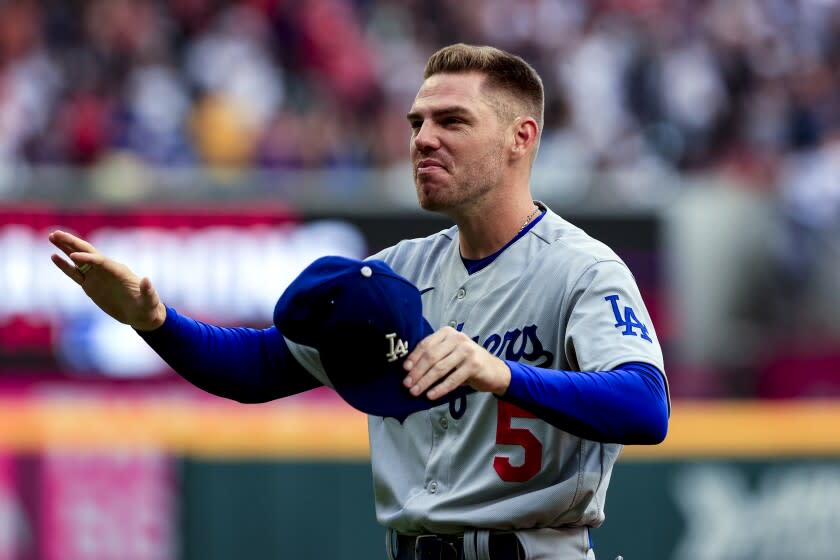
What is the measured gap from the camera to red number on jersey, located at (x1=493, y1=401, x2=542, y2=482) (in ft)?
10.8

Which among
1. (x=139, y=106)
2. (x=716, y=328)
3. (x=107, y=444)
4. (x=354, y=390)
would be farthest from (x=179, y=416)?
(x=354, y=390)

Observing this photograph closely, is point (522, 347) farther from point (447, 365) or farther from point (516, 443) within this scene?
point (447, 365)

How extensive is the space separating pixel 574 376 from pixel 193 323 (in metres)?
1.10

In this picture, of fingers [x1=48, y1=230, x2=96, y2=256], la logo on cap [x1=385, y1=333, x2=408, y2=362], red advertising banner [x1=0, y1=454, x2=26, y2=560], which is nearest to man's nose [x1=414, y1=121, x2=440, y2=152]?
la logo on cap [x1=385, y1=333, x2=408, y2=362]

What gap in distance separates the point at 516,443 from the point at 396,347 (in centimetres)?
48

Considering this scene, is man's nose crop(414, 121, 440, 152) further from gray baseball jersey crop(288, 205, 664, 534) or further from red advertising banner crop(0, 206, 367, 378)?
red advertising banner crop(0, 206, 367, 378)

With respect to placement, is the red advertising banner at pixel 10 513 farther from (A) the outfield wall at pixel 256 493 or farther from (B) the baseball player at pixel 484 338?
(B) the baseball player at pixel 484 338

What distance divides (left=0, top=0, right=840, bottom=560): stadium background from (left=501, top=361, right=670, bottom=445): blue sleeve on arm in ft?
15.6

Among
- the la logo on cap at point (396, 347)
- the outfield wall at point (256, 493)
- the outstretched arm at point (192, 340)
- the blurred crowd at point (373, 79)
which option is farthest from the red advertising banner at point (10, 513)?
the la logo on cap at point (396, 347)

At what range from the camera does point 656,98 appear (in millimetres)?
11789

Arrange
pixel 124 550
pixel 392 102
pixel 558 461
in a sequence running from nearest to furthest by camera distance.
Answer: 1. pixel 558 461
2. pixel 124 550
3. pixel 392 102

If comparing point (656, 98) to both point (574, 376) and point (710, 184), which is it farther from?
point (574, 376)

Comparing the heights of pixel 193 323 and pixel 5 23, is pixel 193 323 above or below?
below

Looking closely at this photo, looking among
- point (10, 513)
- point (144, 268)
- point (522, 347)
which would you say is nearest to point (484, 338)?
point (522, 347)
